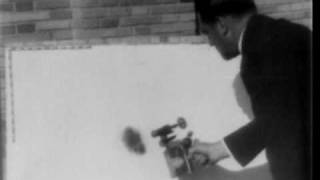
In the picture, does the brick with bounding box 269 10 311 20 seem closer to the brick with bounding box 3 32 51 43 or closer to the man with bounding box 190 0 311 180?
the man with bounding box 190 0 311 180

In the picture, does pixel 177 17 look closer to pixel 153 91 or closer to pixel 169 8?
pixel 169 8

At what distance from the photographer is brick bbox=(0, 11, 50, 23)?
4238 mm

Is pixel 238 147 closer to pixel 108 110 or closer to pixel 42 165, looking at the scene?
pixel 108 110

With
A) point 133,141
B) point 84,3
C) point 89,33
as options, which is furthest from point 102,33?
point 133,141

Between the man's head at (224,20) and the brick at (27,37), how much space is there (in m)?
0.97

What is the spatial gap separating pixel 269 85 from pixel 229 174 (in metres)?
0.61

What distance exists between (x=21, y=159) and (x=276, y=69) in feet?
5.54

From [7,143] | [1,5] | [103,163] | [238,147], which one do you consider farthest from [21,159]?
[238,147]

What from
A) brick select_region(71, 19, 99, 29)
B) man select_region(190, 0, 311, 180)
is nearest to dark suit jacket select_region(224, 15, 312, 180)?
man select_region(190, 0, 311, 180)

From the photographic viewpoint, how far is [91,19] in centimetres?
421

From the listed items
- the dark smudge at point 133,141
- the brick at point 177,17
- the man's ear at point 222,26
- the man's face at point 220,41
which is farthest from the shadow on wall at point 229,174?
the brick at point 177,17

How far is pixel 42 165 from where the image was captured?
13.8ft

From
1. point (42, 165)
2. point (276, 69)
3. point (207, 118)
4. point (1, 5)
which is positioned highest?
point (1, 5)

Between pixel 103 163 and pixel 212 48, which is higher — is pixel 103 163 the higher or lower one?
the lower one
